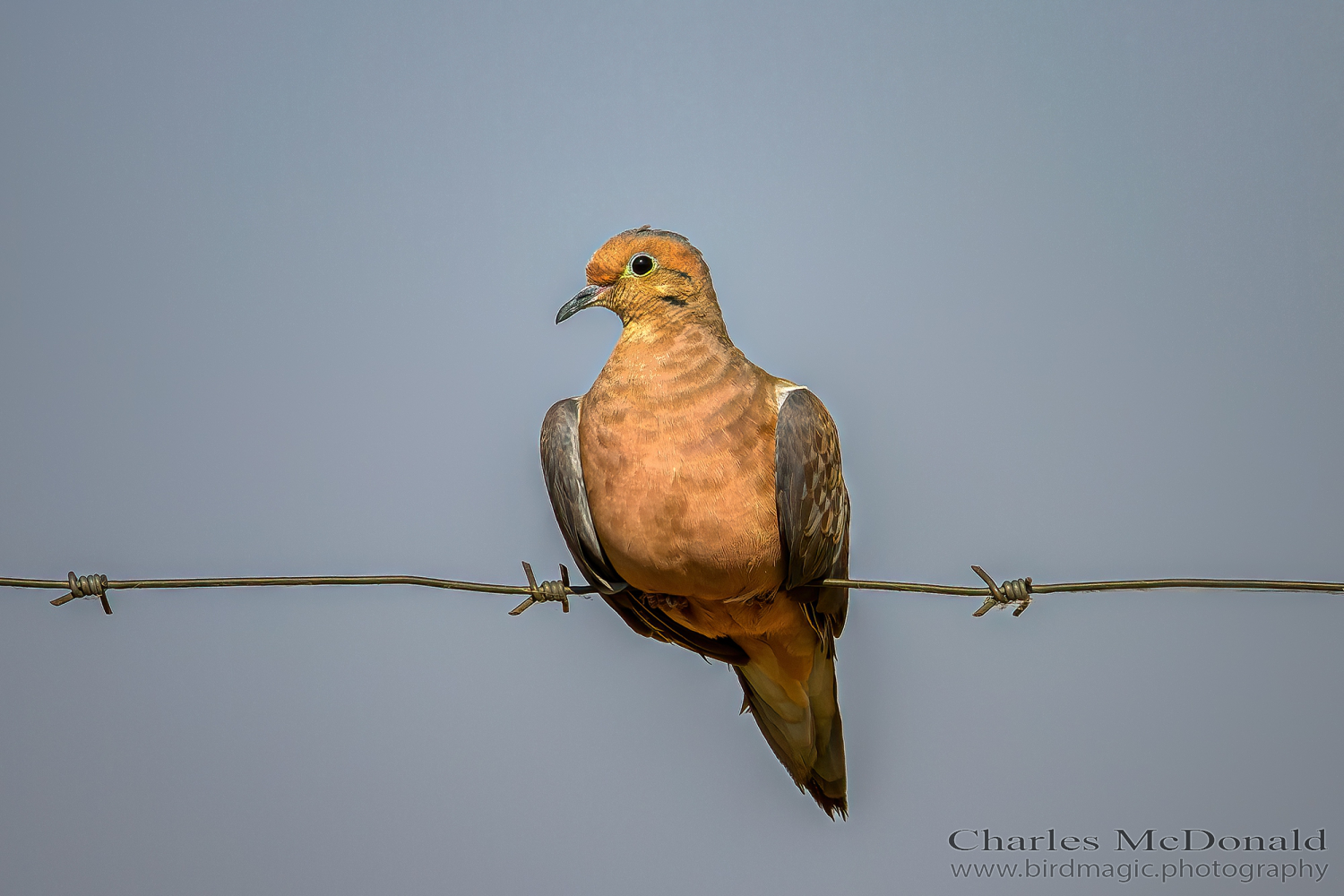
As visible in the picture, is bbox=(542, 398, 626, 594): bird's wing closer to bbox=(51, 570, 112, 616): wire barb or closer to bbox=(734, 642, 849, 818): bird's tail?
bbox=(734, 642, 849, 818): bird's tail

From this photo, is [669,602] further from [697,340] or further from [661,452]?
[697,340]

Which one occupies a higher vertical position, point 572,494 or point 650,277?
point 650,277

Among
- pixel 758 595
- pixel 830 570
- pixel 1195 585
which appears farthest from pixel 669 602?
pixel 1195 585

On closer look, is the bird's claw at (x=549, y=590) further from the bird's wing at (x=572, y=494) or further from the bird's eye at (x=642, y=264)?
the bird's eye at (x=642, y=264)

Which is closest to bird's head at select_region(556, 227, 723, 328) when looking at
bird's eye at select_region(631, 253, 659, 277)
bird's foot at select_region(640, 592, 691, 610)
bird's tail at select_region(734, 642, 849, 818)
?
bird's eye at select_region(631, 253, 659, 277)

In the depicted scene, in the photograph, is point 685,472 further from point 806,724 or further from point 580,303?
point 806,724

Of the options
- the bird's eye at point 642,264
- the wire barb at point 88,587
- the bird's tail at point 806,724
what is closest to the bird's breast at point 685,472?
the bird's eye at point 642,264

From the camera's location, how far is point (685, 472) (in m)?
1.93

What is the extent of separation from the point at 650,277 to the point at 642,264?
3cm

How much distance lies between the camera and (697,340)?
6.85 feet

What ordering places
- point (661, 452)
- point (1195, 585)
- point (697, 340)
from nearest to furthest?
point (1195, 585), point (661, 452), point (697, 340)

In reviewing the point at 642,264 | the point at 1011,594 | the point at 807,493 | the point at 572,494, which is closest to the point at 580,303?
the point at 642,264

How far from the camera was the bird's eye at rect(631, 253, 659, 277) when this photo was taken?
2121mm

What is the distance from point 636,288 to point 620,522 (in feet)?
1.62
